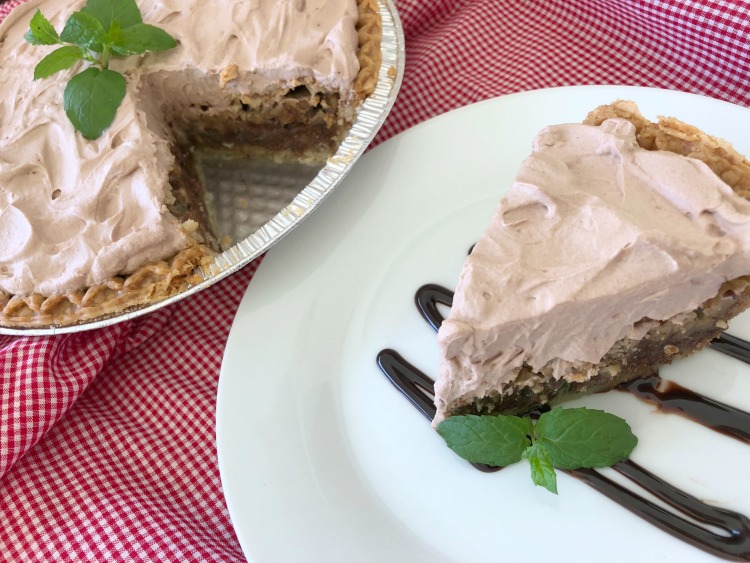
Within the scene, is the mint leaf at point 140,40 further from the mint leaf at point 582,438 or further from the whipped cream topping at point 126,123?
the mint leaf at point 582,438

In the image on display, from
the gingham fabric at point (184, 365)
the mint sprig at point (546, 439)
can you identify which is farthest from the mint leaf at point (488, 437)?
the gingham fabric at point (184, 365)

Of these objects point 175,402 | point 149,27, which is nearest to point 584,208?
point 175,402

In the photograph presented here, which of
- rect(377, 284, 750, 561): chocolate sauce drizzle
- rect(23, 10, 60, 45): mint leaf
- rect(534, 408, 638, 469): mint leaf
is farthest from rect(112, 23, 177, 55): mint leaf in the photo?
rect(534, 408, 638, 469): mint leaf

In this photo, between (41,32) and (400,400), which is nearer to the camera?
(400,400)

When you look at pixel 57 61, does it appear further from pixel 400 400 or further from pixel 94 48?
pixel 400 400

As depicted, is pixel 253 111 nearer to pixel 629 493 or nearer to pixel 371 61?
pixel 371 61

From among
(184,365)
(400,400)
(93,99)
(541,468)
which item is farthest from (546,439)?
(93,99)

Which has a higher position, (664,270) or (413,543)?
(664,270)
